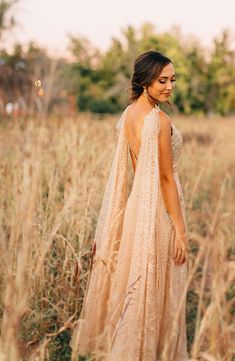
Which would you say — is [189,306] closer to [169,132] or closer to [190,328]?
[190,328]

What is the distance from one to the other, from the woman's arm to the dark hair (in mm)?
183

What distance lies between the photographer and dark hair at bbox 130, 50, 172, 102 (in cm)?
240

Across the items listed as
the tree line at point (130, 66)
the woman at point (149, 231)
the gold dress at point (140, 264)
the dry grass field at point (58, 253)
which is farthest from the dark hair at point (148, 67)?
the tree line at point (130, 66)

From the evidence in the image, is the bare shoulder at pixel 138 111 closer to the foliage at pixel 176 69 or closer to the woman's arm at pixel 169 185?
the woman's arm at pixel 169 185

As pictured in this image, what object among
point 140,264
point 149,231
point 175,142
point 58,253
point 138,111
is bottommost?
point 58,253

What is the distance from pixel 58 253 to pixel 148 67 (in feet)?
4.33

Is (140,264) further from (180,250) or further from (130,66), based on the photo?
(130,66)

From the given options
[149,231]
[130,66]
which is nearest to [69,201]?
[149,231]

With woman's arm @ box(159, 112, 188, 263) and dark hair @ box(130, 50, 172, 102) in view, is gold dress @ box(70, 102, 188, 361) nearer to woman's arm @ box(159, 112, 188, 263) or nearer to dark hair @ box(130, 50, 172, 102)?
woman's arm @ box(159, 112, 188, 263)

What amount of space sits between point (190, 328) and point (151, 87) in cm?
161

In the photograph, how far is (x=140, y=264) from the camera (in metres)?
2.46

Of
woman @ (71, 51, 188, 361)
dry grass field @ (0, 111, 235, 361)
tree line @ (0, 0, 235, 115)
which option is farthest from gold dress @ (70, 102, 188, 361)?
tree line @ (0, 0, 235, 115)

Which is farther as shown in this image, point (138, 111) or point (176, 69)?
point (176, 69)

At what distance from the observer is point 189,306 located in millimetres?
3645
